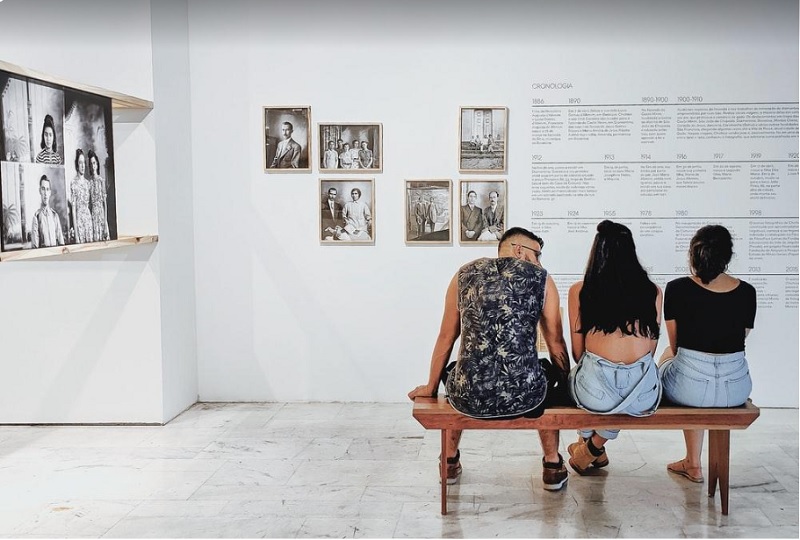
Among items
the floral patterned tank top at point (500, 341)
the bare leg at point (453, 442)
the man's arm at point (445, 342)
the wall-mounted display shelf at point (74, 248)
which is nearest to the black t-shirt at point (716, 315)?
the floral patterned tank top at point (500, 341)

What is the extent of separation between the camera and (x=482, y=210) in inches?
246

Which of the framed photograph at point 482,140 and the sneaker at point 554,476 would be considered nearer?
the sneaker at point 554,476

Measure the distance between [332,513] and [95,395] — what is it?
2531 millimetres

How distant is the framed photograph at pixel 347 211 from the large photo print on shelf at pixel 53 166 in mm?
1631

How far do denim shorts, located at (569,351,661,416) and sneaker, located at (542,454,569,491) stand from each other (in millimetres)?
467

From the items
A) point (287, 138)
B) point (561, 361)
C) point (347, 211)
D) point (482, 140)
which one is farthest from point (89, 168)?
point (561, 361)

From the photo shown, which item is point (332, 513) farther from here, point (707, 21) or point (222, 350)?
point (707, 21)

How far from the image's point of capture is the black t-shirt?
4109mm

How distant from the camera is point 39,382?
5844 millimetres

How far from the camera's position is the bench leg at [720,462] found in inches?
161

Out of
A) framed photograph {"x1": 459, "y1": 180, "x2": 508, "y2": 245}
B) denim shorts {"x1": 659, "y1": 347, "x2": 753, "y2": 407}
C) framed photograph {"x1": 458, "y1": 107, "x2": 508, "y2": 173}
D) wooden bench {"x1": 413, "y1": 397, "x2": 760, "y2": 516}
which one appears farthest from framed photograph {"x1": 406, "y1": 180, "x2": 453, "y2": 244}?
denim shorts {"x1": 659, "y1": 347, "x2": 753, "y2": 407}

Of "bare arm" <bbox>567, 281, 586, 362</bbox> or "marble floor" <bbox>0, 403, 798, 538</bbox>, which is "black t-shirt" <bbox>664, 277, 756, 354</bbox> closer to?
"bare arm" <bbox>567, 281, 586, 362</bbox>

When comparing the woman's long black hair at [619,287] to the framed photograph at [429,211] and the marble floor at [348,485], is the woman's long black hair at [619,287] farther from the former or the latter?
the framed photograph at [429,211]

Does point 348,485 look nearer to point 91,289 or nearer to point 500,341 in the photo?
point 500,341
